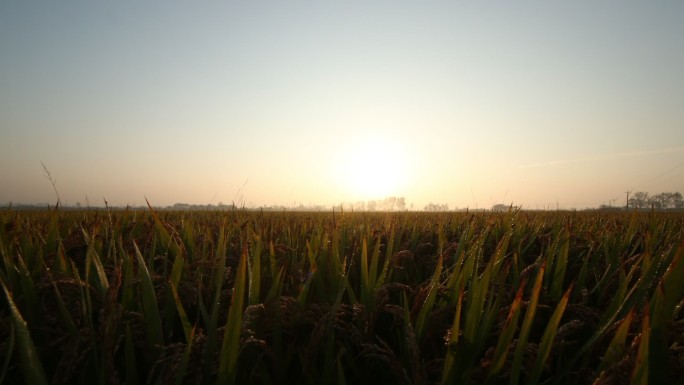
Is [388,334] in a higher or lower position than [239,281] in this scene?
lower

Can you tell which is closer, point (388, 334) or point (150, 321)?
point (150, 321)

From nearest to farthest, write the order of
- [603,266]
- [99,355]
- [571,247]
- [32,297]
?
1. [99,355]
2. [32,297]
3. [603,266]
4. [571,247]

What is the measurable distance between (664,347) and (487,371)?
0.44m

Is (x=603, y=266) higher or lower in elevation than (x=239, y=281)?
lower

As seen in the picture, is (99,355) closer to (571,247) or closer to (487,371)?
(487,371)

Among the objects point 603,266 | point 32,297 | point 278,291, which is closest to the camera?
point 32,297

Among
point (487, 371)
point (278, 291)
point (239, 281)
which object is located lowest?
point (487, 371)

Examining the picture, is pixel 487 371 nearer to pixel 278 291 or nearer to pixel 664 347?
pixel 664 347

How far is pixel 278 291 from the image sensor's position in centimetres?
165

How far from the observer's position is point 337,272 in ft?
6.31

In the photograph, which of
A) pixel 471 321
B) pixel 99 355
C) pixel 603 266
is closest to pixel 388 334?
pixel 471 321

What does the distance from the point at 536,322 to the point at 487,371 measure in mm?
849

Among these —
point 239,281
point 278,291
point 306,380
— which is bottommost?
point 306,380

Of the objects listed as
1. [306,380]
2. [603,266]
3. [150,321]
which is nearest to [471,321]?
[306,380]
